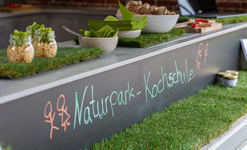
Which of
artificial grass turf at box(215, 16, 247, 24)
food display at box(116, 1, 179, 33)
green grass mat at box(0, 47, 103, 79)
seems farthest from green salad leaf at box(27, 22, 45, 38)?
artificial grass turf at box(215, 16, 247, 24)

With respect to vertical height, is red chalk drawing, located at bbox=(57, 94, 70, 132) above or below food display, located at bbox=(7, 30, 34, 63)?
below

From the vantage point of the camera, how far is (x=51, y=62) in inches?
68.8

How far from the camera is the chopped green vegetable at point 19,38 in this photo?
167 centimetres

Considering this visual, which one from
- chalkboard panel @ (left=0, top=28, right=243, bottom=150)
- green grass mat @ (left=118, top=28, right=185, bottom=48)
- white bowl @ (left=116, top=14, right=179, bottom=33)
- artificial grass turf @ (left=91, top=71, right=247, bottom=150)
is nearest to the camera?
chalkboard panel @ (left=0, top=28, right=243, bottom=150)

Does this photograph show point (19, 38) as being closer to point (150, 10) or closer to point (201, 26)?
point (150, 10)

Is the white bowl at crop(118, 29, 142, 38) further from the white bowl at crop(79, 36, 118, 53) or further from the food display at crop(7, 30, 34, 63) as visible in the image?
the food display at crop(7, 30, 34, 63)

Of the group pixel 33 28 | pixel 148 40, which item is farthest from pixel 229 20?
pixel 33 28

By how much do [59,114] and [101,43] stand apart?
21.0 inches

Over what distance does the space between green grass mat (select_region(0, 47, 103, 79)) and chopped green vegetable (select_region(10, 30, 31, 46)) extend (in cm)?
9

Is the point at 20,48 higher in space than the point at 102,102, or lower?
higher

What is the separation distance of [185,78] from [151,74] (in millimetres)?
439

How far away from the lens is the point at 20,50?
1684mm

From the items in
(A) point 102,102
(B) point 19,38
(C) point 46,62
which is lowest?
(A) point 102,102

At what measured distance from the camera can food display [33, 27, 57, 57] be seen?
181 centimetres
